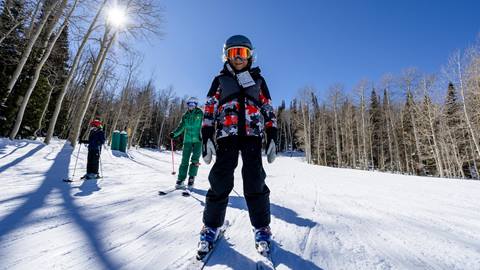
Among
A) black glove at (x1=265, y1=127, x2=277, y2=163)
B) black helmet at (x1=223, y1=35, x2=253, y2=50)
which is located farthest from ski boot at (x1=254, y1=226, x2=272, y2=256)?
black helmet at (x1=223, y1=35, x2=253, y2=50)

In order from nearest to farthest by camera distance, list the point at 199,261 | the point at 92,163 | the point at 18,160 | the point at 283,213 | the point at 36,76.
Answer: the point at 199,261
the point at 283,213
the point at 92,163
the point at 18,160
the point at 36,76

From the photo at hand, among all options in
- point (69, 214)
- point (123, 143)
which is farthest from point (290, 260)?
point (123, 143)

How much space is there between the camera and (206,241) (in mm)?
2137

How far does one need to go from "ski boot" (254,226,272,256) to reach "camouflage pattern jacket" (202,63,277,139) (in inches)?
35.5

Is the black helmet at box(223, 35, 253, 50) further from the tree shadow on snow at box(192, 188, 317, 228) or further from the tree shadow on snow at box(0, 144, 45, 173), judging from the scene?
the tree shadow on snow at box(0, 144, 45, 173)

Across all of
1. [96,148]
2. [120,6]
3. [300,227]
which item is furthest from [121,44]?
[300,227]

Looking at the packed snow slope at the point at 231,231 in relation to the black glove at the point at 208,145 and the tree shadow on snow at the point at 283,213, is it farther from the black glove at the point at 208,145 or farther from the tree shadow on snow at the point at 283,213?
the black glove at the point at 208,145

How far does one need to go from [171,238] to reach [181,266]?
597 millimetres

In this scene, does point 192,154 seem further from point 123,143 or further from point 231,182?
point 123,143

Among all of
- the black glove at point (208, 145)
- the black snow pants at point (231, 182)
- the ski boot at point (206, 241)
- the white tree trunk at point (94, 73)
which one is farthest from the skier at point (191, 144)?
the white tree trunk at point (94, 73)

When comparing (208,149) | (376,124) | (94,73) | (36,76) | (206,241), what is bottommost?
(206,241)

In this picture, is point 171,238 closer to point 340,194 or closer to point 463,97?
point 340,194

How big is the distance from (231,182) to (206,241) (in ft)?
1.93

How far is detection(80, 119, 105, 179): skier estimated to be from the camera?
6.51m
